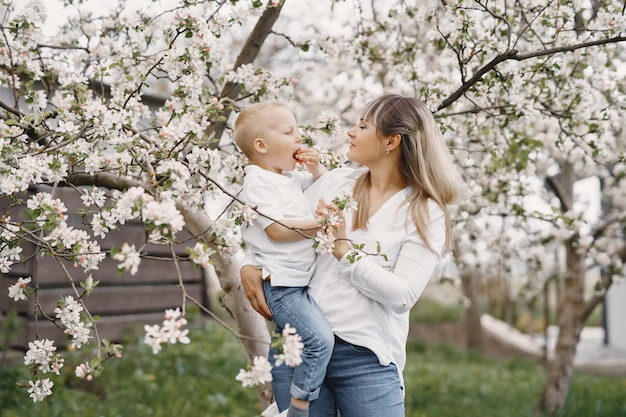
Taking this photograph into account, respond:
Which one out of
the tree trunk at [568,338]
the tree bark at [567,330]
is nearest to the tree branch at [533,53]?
the tree bark at [567,330]

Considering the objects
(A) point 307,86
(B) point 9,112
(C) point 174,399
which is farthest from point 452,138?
(A) point 307,86

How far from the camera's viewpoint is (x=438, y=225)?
1.90 metres

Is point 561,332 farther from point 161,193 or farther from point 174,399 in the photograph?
point 161,193

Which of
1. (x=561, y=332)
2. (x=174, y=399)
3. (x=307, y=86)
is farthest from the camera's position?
(x=307, y=86)

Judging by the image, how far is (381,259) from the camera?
74.9 inches

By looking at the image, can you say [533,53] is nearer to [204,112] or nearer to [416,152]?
[416,152]

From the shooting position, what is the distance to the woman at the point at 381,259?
6.03 ft

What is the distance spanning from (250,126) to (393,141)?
1.54ft

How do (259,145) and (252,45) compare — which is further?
(252,45)

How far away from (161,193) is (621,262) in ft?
13.1

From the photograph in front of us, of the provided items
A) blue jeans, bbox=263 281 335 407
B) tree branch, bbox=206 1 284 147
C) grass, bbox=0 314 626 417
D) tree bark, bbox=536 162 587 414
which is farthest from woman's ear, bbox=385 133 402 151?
tree bark, bbox=536 162 587 414

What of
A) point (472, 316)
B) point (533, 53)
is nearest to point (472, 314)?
point (472, 316)

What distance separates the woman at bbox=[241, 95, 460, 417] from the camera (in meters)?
1.84

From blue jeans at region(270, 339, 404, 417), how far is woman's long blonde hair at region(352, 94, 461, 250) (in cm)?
37
